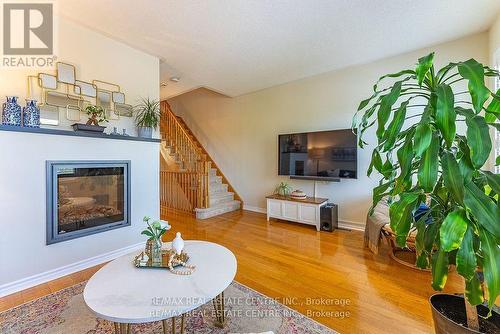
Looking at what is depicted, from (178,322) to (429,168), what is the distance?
1.92m

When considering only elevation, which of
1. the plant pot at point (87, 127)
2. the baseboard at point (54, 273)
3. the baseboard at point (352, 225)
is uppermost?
the plant pot at point (87, 127)

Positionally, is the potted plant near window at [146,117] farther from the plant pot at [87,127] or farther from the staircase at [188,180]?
the staircase at [188,180]

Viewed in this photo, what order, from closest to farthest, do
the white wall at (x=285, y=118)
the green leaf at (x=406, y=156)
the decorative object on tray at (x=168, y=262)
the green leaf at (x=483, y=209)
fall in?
the green leaf at (x=483, y=209), the green leaf at (x=406, y=156), the decorative object on tray at (x=168, y=262), the white wall at (x=285, y=118)

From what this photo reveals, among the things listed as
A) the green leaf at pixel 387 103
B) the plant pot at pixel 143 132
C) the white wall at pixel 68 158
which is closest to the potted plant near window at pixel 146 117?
the plant pot at pixel 143 132

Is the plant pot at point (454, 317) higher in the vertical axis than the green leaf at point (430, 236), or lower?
lower

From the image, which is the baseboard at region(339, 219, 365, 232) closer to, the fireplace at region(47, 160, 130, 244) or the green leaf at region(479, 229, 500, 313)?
the green leaf at region(479, 229, 500, 313)

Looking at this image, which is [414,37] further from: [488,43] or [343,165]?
[343,165]

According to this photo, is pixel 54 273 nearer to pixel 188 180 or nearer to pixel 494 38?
pixel 188 180

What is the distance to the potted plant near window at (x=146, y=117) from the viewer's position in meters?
3.17

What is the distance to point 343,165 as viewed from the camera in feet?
12.7

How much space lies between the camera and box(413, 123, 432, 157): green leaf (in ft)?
3.30

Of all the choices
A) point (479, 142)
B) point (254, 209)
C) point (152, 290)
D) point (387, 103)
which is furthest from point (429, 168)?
point (254, 209)

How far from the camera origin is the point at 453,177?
985 millimetres

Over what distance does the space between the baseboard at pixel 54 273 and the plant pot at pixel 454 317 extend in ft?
10.4
